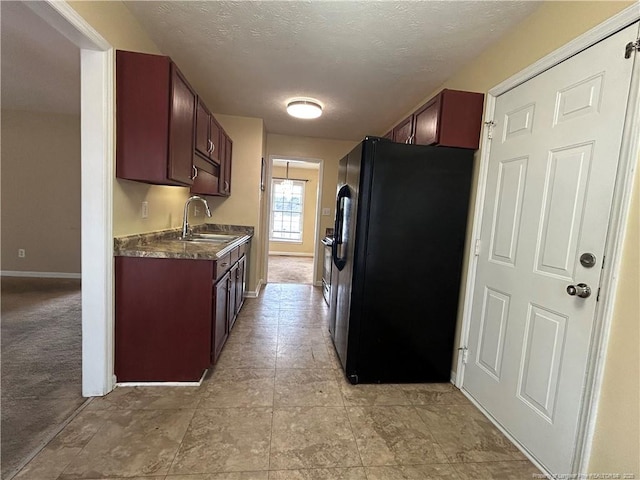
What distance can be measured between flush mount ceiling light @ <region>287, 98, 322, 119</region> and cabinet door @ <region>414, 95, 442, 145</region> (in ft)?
3.77

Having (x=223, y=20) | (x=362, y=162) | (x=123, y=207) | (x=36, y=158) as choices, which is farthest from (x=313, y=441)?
(x=36, y=158)

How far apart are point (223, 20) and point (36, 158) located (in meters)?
4.01

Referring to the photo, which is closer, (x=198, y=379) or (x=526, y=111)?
(x=526, y=111)

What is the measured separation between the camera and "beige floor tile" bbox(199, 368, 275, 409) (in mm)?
1763

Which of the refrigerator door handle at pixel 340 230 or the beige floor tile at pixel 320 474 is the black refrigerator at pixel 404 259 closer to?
the refrigerator door handle at pixel 340 230

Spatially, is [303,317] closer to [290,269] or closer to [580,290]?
[580,290]

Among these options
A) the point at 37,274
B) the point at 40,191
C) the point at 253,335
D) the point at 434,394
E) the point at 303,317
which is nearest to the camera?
the point at 434,394

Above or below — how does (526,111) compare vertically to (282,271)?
above

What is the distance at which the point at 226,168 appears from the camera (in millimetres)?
3438

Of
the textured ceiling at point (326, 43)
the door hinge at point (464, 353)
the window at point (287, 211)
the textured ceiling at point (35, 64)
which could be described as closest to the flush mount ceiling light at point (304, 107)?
the textured ceiling at point (326, 43)

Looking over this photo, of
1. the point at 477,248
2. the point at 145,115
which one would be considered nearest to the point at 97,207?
the point at 145,115

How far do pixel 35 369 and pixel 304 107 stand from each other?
3082mm

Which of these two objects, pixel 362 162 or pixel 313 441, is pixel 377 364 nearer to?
pixel 313 441

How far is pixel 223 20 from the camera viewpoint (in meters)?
1.79
